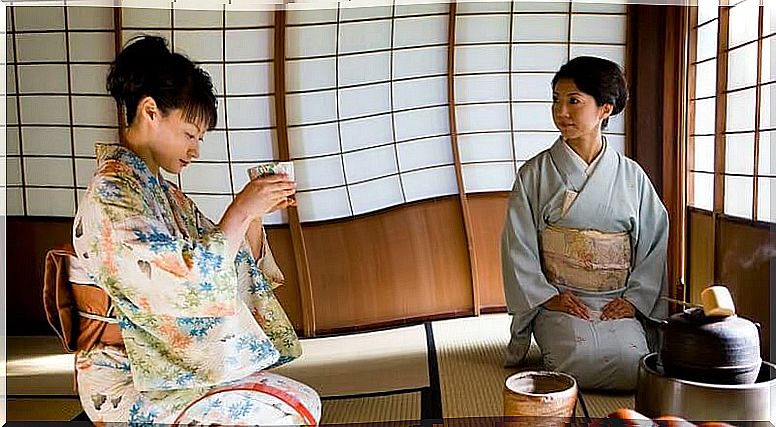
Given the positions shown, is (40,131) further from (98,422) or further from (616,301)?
(616,301)

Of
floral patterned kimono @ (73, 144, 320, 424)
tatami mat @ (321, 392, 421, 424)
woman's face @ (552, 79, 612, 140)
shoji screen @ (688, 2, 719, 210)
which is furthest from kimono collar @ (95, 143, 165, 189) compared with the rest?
shoji screen @ (688, 2, 719, 210)

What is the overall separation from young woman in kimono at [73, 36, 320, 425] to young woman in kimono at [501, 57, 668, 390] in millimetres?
493

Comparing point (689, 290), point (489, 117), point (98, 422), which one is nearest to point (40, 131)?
point (98, 422)

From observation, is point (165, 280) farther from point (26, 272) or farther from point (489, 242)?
point (489, 242)

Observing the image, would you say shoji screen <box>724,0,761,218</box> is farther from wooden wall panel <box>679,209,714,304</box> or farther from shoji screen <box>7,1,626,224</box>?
shoji screen <box>7,1,626,224</box>

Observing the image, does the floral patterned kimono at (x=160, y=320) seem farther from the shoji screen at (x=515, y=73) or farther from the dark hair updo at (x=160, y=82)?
the shoji screen at (x=515, y=73)

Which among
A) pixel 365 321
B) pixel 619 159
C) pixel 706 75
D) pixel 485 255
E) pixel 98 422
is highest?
pixel 706 75

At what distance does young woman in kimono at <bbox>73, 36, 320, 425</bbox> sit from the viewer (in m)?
1.28

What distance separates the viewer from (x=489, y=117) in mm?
1638

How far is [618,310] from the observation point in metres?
1.64

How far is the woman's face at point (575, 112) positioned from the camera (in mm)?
1619

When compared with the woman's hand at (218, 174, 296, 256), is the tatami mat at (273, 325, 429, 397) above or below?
below

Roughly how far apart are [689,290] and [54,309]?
1.21m

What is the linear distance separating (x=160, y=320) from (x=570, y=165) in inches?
33.2
